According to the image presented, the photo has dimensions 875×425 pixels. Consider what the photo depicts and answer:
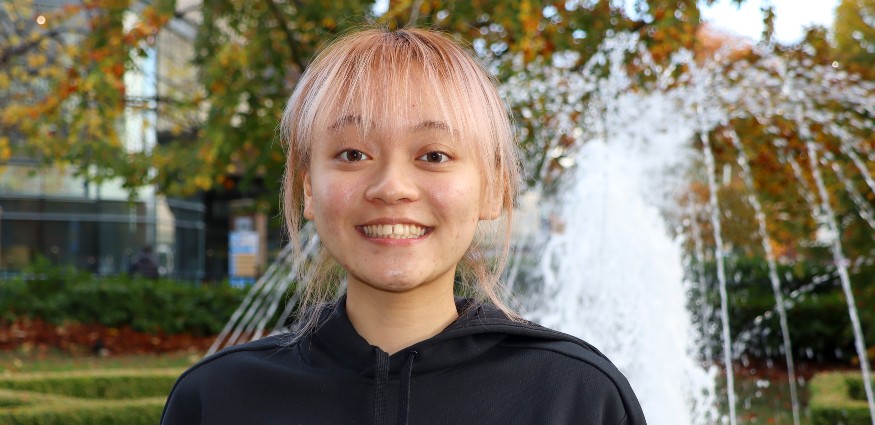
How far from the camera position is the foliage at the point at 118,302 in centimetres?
1369

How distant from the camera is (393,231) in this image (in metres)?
1.44

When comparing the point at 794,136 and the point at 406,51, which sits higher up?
the point at 794,136

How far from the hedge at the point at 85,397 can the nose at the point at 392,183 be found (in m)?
5.18

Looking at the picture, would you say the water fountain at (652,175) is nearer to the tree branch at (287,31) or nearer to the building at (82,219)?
the tree branch at (287,31)

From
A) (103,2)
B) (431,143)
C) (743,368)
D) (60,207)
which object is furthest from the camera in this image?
(60,207)

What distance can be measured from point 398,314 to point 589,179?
18.0 ft

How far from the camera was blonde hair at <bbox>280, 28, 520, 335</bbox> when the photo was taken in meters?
1.46

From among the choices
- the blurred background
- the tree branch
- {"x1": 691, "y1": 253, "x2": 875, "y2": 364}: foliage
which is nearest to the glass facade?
the blurred background

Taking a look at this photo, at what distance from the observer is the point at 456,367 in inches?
59.1

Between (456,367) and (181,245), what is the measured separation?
23481 mm

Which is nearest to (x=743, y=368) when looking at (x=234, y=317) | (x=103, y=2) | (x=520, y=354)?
(x=234, y=317)

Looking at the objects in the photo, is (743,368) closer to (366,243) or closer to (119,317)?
(119,317)

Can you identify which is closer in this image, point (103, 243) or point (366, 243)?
point (366, 243)

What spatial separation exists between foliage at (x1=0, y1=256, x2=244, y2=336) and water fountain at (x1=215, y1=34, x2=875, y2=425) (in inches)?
206
